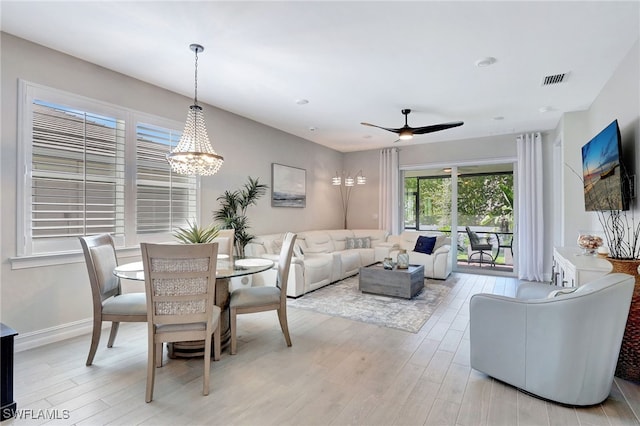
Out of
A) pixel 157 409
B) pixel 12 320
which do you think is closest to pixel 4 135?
pixel 12 320

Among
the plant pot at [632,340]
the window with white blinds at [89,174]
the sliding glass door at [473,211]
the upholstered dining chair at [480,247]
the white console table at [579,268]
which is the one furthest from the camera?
the upholstered dining chair at [480,247]

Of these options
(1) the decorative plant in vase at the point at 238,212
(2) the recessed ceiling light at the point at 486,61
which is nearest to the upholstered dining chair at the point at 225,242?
(1) the decorative plant in vase at the point at 238,212

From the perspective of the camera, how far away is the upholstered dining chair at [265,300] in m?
2.88

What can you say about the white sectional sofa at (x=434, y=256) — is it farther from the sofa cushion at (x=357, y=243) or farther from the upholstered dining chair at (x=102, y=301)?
the upholstered dining chair at (x=102, y=301)

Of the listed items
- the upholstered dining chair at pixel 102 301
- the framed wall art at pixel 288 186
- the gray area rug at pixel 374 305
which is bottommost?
the gray area rug at pixel 374 305

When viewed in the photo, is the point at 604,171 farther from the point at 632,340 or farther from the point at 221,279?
the point at 221,279

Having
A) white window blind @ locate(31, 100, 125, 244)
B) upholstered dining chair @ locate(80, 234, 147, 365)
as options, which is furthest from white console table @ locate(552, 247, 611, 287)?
white window blind @ locate(31, 100, 125, 244)

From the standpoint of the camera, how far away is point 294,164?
257 inches

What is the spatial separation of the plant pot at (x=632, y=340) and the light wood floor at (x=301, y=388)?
89mm

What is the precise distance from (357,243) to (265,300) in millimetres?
4277

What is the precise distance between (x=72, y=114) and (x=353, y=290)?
4280 millimetres

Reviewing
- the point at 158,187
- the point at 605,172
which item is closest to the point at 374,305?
the point at 605,172

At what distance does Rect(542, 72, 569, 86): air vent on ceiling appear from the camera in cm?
357

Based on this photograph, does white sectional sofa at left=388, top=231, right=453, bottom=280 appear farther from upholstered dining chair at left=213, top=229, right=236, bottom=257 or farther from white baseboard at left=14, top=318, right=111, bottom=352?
white baseboard at left=14, top=318, right=111, bottom=352
